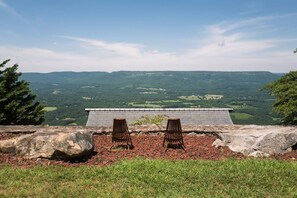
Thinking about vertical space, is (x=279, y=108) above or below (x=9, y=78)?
below

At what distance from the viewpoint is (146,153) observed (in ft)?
40.0

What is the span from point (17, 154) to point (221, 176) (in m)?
7.18

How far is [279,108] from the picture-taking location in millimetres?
31859

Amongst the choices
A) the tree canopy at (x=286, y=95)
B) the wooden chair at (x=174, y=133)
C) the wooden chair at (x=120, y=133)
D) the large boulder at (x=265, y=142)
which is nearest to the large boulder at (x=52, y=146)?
the wooden chair at (x=120, y=133)

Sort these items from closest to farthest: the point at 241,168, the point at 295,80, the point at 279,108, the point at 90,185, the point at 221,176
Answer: the point at 90,185, the point at 221,176, the point at 241,168, the point at 279,108, the point at 295,80

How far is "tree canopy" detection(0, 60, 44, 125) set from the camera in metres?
31.8

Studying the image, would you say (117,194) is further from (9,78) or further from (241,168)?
(9,78)

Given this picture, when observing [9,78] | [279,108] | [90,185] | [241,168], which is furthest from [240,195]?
[9,78]

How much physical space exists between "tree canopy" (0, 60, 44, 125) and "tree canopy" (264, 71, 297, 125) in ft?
83.8

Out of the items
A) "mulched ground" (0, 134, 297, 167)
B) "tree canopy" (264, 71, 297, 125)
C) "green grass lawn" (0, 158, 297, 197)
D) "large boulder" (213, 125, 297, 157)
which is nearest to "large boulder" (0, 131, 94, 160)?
"mulched ground" (0, 134, 297, 167)

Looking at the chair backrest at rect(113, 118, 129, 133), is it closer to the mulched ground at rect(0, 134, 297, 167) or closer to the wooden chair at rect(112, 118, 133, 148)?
the wooden chair at rect(112, 118, 133, 148)

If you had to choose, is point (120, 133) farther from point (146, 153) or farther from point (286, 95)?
point (286, 95)

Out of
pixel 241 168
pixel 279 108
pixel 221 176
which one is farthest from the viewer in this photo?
pixel 279 108

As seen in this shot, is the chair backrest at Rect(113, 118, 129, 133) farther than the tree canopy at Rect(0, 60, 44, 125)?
No
